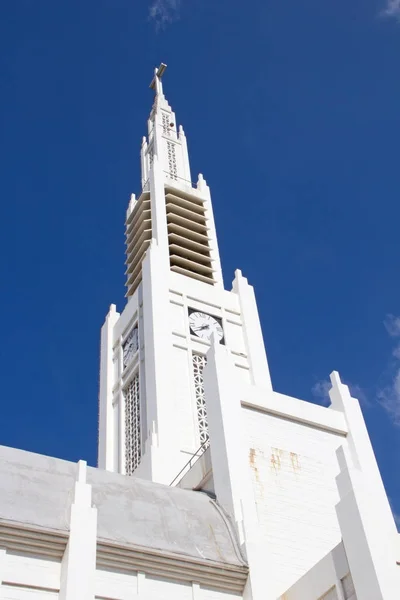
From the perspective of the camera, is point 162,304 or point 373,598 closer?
point 373,598

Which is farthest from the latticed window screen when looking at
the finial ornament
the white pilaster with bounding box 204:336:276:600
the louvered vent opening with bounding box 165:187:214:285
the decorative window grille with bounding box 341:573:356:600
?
the finial ornament

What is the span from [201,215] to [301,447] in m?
19.8

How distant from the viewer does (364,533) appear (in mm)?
12672

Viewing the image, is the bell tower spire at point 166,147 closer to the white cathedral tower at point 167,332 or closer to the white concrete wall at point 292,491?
the white cathedral tower at point 167,332

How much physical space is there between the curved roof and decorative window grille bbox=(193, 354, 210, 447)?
938 cm

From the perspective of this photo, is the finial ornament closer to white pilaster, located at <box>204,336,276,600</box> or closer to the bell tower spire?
the bell tower spire

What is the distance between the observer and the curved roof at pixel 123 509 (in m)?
14.1

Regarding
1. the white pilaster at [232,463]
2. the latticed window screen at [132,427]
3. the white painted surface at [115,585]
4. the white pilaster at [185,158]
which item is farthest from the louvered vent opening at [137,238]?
the white painted surface at [115,585]

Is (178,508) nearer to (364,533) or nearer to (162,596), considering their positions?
(162,596)

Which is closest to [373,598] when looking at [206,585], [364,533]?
[364,533]

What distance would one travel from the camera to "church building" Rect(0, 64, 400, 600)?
13.2 metres

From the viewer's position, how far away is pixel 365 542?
495 inches

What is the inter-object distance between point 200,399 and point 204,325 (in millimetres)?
4065

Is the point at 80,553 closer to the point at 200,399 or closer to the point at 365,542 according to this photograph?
the point at 365,542
